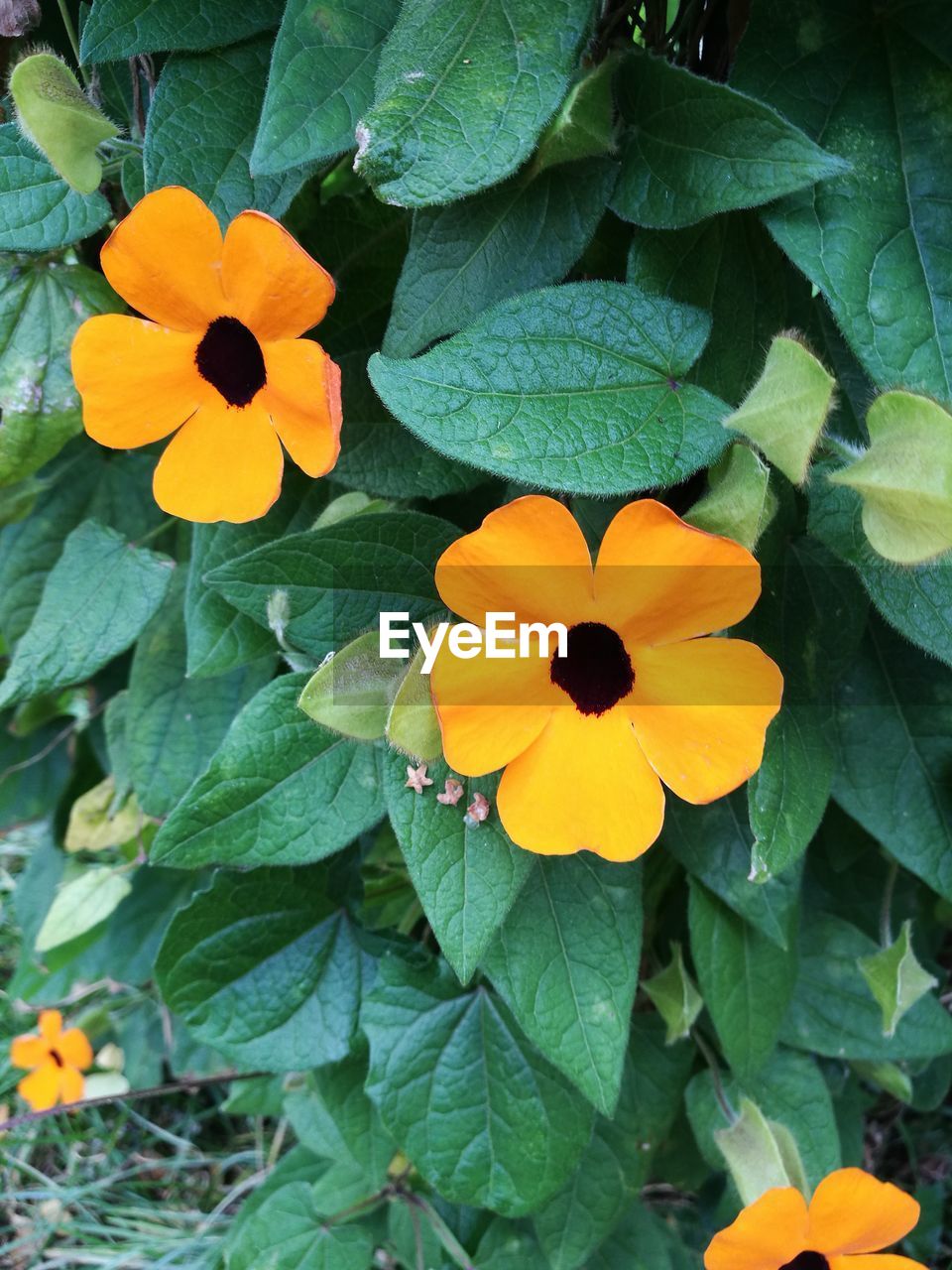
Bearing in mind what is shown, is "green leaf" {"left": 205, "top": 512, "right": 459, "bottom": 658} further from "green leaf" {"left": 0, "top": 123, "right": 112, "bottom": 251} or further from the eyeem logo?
"green leaf" {"left": 0, "top": 123, "right": 112, "bottom": 251}

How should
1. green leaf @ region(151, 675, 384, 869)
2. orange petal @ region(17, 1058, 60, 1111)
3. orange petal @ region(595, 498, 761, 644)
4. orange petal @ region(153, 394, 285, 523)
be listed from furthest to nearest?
orange petal @ region(17, 1058, 60, 1111) → green leaf @ region(151, 675, 384, 869) → orange petal @ region(153, 394, 285, 523) → orange petal @ region(595, 498, 761, 644)

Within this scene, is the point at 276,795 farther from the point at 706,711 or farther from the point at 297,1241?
the point at 297,1241

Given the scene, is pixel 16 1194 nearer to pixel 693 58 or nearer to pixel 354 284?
pixel 354 284

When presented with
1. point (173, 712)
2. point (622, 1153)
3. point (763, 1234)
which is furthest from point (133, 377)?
point (622, 1153)

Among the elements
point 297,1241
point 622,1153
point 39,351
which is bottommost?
point 297,1241

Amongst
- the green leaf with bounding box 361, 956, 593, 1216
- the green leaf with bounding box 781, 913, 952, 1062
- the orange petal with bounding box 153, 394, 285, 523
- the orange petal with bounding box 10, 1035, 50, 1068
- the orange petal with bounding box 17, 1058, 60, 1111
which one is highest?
the orange petal with bounding box 153, 394, 285, 523

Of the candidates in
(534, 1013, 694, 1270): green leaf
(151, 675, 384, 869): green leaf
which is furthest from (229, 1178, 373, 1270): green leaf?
(151, 675, 384, 869): green leaf

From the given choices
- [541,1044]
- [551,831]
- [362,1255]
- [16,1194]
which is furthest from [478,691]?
[16,1194]
